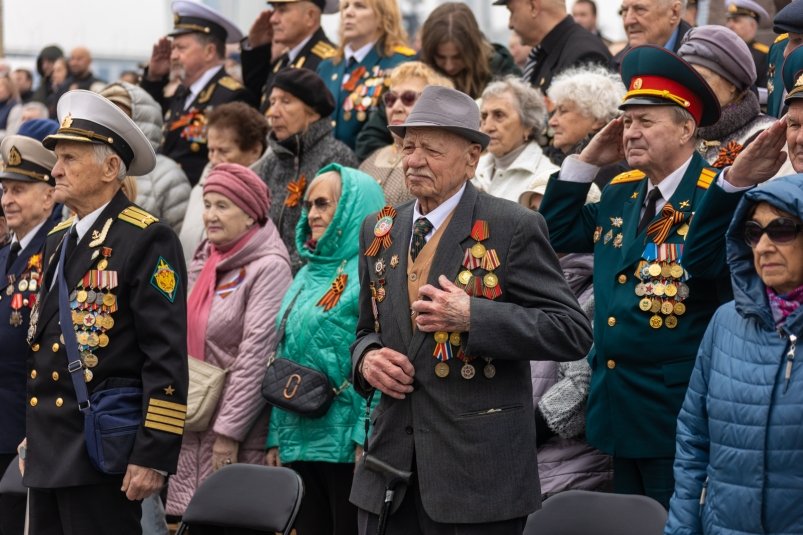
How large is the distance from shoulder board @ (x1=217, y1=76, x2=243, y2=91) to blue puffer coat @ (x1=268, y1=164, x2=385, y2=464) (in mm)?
3195

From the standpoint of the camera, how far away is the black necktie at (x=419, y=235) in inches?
189

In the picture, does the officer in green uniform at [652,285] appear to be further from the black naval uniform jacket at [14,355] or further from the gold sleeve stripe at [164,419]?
the black naval uniform jacket at [14,355]

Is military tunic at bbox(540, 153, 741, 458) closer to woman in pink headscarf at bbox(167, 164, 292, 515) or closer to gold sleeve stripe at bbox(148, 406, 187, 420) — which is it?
gold sleeve stripe at bbox(148, 406, 187, 420)

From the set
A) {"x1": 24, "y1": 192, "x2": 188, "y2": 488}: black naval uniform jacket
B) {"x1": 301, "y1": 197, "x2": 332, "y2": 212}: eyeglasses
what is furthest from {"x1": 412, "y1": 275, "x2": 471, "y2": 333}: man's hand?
{"x1": 301, "y1": 197, "x2": 332, "y2": 212}: eyeglasses

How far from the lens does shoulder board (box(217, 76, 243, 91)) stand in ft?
31.7

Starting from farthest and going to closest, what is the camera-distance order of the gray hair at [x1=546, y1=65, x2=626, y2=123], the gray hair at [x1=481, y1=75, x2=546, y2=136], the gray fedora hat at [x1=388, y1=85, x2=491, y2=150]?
the gray hair at [x1=481, y1=75, x2=546, y2=136], the gray hair at [x1=546, y1=65, x2=626, y2=123], the gray fedora hat at [x1=388, y1=85, x2=491, y2=150]

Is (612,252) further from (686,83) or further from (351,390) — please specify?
(351,390)

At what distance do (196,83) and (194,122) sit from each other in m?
0.46

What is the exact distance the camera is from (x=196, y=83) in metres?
9.74

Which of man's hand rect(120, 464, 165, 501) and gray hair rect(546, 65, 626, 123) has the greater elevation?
gray hair rect(546, 65, 626, 123)

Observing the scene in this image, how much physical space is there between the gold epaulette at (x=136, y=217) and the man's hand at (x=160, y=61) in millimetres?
5611

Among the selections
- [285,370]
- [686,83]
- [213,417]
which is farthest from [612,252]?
[213,417]

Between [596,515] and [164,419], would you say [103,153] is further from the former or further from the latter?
[596,515]

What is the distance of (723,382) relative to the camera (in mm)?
4188
